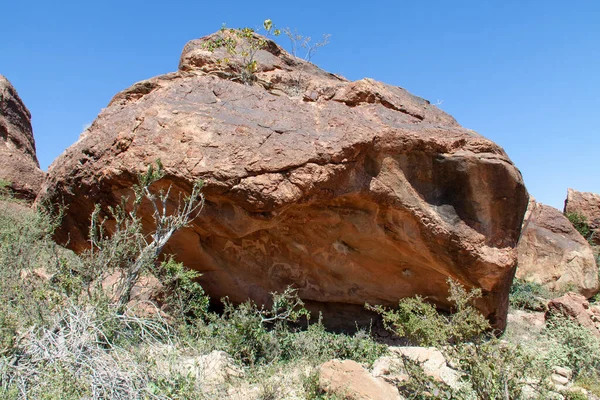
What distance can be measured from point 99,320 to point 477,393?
2.97 meters

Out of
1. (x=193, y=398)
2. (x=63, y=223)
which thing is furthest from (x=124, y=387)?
(x=63, y=223)

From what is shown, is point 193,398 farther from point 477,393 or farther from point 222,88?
point 222,88

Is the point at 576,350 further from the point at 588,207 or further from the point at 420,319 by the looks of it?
the point at 588,207

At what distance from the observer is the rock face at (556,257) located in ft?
30.8

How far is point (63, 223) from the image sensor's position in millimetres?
6113

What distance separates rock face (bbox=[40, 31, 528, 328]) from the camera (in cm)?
479

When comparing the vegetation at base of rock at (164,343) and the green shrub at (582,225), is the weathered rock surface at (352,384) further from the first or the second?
the green shrub at (582,225)

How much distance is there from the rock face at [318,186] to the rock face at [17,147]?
6.76 m

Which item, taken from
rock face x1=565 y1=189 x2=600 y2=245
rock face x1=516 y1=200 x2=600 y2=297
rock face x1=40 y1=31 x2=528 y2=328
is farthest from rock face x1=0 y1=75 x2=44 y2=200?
rock face x1=565 y1=189 x2=600 y2=245

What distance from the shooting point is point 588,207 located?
42.7ft

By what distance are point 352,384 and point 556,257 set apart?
7.77 meters

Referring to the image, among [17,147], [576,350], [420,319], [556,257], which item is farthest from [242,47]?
[17,147]

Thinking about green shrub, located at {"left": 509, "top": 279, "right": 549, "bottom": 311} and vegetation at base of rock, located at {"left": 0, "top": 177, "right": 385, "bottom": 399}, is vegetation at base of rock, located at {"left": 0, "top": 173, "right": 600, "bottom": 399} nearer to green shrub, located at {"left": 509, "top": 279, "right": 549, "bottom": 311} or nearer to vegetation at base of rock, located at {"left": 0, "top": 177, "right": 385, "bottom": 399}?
vegetation at base of rock, located at {"left": 0, "top": 177, "right": 385, "bottom": 399}

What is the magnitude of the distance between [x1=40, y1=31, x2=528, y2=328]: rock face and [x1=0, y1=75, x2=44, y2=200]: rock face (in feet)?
22.2
